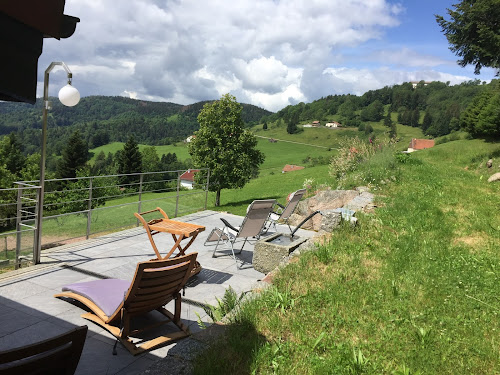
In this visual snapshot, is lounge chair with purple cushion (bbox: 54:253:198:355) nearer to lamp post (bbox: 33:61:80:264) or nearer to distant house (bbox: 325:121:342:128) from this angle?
lamp post (bbox: 33:61:80:264)

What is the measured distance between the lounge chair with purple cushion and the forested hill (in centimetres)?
7582

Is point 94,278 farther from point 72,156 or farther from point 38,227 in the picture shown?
point 72,156

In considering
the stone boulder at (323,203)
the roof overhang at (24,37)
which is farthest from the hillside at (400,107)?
the roof overhang at (24,37)

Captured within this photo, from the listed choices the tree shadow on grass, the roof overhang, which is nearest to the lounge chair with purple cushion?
the tree shadow on grass

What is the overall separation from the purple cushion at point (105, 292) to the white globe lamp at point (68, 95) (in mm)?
2869

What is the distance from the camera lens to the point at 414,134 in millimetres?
83438

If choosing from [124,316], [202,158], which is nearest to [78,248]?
[124,316]

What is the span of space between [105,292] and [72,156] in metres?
46.6

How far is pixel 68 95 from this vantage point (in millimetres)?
5160

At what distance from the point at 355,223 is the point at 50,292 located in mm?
4088

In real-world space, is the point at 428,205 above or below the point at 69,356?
above

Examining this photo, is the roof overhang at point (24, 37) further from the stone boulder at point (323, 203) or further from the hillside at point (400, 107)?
the hillside at point (400, 107)

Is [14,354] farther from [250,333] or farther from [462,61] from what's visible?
[462,61]

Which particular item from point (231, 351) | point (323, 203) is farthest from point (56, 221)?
point (231, 351)
